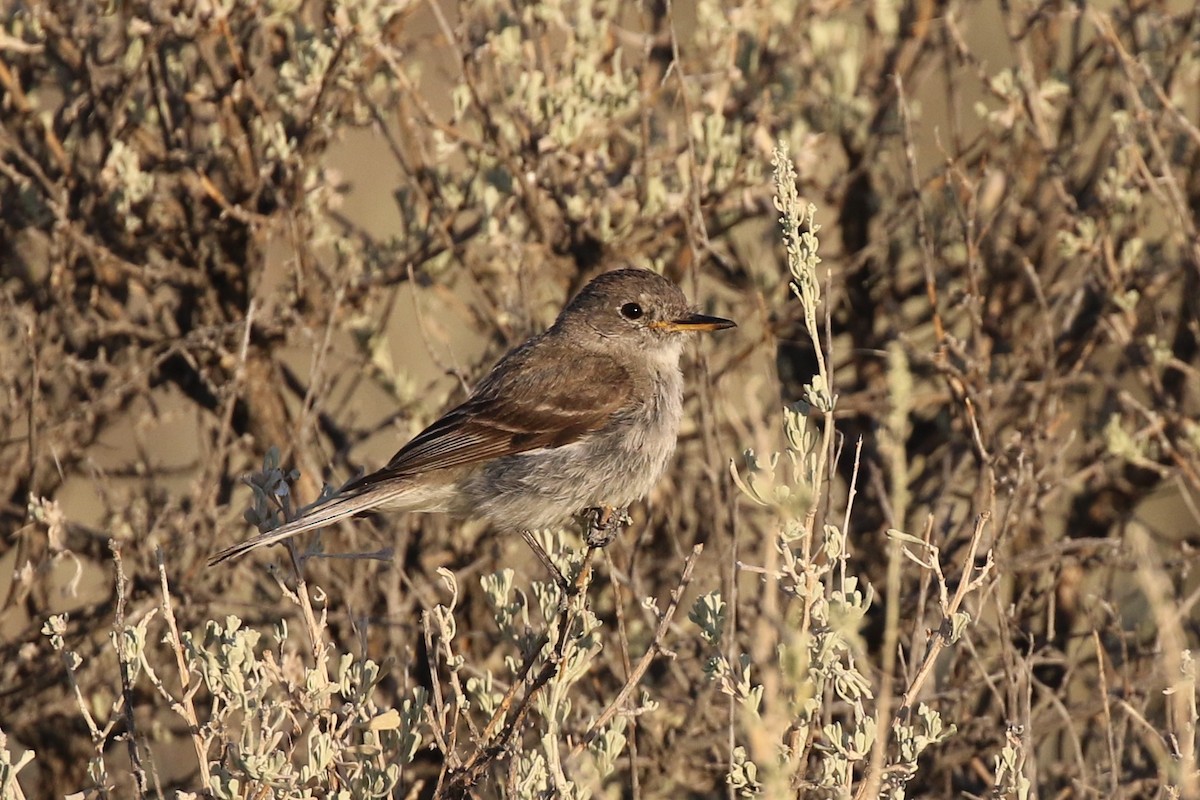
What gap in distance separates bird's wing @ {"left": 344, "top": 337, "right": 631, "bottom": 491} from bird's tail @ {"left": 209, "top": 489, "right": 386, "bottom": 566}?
38 centimetres

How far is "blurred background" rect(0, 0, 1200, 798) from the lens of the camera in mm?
5828

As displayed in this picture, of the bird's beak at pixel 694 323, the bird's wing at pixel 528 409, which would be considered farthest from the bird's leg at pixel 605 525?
the bird's beak at pixel 694 323

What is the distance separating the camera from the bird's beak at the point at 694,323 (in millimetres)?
5777

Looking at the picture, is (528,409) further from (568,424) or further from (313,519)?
(313,519)

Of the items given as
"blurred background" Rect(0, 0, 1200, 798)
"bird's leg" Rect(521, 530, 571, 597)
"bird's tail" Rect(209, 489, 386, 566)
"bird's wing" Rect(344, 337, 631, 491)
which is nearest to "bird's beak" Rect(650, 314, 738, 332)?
"blurred background" Rect(0, 0, 1200, 798)

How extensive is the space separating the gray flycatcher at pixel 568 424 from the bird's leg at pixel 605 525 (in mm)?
83

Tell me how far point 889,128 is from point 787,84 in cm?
53

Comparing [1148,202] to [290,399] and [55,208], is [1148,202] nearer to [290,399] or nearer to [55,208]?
[290,399]

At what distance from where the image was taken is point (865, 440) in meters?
6.67

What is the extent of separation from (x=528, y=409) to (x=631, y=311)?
60cm

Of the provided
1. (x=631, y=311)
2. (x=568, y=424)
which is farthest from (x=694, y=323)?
(x=568, y=424)

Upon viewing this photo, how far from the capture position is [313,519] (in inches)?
193

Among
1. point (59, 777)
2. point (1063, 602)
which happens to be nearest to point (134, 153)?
point (59, 777)

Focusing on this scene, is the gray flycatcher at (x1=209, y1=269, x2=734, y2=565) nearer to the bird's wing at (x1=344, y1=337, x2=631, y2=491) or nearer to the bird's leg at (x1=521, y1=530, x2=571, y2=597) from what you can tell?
the bird's wing at (x1=344, y1=337, x2=631, y2=491)
